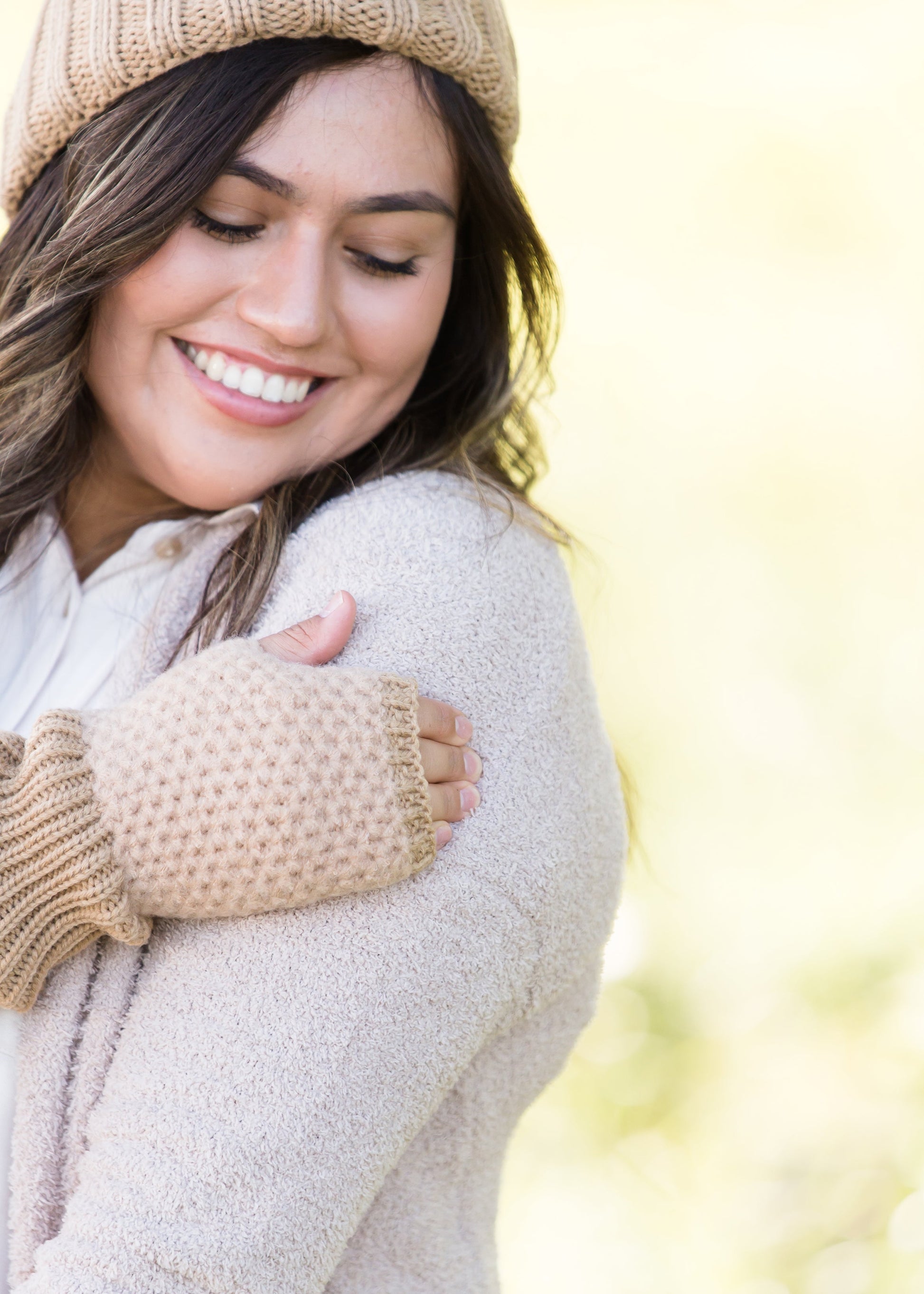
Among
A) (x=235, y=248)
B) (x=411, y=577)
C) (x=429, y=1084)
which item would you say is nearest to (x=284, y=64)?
(x=235, y=248)

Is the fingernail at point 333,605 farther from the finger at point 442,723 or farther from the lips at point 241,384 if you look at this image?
the lips at point 241,384

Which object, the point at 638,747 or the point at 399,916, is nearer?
the point at 399,916

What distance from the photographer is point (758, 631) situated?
359cm

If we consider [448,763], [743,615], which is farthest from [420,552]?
[743,615]

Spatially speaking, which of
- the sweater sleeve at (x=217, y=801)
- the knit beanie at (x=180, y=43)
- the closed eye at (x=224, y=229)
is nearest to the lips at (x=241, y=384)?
the closed eye at (x=224, y=229)

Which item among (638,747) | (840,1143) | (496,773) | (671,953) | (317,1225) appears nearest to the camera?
(317,1225)

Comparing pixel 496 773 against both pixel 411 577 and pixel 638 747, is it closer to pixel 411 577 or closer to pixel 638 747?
pixel 411 577

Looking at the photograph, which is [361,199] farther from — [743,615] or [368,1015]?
[743,615]

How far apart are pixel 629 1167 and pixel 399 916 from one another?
6.93 ft

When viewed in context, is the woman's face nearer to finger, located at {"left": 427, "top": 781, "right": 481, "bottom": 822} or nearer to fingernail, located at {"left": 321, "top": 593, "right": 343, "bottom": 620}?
fingernail, located at {"left": 321, "top": 593, "right": 343, "bottom": 620}

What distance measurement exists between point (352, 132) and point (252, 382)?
0.26 m

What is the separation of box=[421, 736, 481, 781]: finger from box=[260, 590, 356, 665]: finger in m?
0.11

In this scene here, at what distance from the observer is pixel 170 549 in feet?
4.38

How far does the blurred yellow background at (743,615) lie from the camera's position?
2678mm
